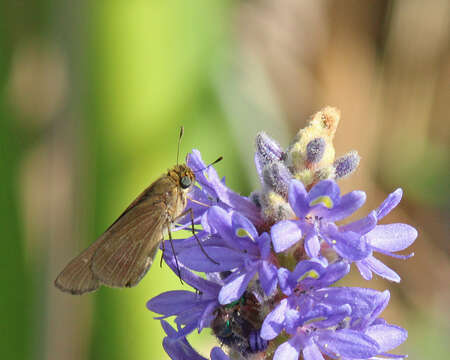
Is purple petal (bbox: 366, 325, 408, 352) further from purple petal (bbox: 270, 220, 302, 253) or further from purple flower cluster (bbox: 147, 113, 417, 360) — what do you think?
purple petal (bbox: 270, 220, 302, 253)

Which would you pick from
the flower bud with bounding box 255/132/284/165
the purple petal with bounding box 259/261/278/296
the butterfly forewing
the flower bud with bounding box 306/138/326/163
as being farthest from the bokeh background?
the purple petal with bounding box 259/261/278/296

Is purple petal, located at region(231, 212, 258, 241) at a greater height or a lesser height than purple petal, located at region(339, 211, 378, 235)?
greater

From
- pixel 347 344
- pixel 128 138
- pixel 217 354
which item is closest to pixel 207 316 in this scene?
pixel 217 354

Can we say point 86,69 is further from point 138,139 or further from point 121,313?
point 121,313

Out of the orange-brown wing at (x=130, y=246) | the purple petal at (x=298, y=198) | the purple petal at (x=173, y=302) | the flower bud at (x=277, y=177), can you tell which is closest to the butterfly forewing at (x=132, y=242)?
the orange-brown wing at (x=130, y=246)

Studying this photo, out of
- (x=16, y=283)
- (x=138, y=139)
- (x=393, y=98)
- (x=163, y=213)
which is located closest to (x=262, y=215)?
(x=163, y=213)

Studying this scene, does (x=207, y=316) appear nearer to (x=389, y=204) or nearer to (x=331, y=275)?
(x=331, y=275)

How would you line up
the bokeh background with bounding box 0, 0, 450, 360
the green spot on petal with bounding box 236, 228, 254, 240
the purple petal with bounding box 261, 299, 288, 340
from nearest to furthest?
the purple petal with bounding box 261, 299, 288, 340 < the green spot on petal with bounding box 236, 228, 254, 240 < the bokeh background with bounding box 0, 0, 450, 360
